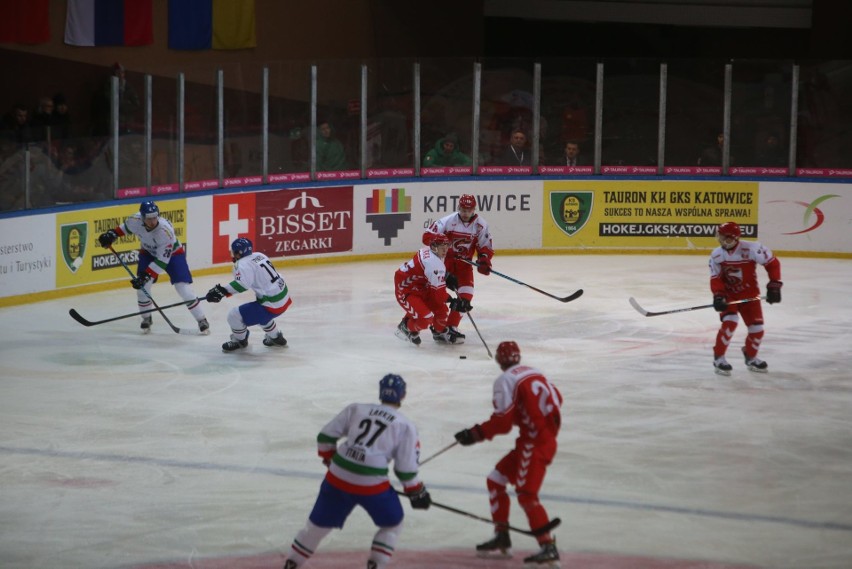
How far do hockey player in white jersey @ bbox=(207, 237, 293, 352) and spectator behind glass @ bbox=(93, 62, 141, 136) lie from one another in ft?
12.0

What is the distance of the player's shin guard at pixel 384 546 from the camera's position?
6387mm

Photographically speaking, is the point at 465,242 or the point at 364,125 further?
the point at 364,125

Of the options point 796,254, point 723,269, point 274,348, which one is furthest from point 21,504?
point 796,254

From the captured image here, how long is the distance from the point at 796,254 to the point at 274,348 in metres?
8.03

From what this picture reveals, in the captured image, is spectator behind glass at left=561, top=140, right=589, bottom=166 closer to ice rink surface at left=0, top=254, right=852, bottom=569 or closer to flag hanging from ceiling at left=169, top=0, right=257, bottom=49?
ice rink surface at left=0, top=254, right=852, bottom=569

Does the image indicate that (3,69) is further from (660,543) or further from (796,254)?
(660,543)

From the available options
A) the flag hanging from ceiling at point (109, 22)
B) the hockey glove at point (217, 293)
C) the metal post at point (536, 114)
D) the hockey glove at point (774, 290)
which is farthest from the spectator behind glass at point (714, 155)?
the hockey glove at point (217, 293)

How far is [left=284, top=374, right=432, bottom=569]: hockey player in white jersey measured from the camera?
628 centimetres

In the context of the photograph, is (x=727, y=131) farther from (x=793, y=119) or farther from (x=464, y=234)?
(x=464, y=234)

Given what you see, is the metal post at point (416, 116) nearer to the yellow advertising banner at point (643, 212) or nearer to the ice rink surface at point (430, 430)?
the yellow advertising banner at point (643, 212)

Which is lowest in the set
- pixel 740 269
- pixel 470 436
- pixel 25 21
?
pixel 470 436

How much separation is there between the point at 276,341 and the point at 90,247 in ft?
10.4

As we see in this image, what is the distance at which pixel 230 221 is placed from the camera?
15523 millimetres

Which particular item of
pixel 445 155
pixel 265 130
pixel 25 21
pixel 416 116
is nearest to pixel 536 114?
pixel 445 155
